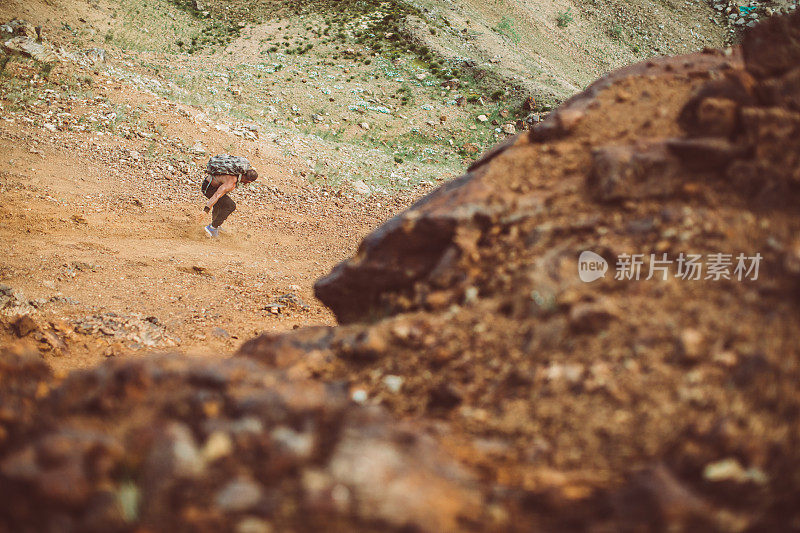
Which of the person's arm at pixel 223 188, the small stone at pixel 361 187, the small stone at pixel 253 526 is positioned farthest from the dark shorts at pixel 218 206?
the small stone at pixel 253 526

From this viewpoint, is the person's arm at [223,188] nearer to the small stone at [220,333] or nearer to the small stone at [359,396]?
the small stone at [220,333]

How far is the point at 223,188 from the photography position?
31.9ft

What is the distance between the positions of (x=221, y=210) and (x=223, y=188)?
525 mm

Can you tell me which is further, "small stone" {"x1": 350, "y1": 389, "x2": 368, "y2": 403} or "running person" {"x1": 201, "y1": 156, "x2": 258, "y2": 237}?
"running person" {"x1": 201, "y1": 156, "x2": 258, "y2": 237}

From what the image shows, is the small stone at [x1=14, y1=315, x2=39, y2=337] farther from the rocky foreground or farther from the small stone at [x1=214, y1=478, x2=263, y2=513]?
the small stone at [x1=214, y1=478, x2=263, y2=513]

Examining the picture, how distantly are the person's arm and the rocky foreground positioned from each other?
702 centimetres

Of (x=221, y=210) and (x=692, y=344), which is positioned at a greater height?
(x=692, y=344)

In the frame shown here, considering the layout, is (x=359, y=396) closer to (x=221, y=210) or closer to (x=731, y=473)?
(x=731, y=473)

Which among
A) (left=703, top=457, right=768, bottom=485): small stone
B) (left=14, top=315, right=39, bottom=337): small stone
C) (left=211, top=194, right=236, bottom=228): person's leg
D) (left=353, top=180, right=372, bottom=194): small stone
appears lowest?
(left=14, top=315, right=39, bottom=337): small stone

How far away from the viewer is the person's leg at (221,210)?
32.7ft

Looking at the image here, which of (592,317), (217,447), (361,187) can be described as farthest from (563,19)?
(217,447)

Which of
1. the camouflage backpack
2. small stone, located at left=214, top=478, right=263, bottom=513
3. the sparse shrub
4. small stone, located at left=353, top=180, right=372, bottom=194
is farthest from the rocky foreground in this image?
the sparse shrub

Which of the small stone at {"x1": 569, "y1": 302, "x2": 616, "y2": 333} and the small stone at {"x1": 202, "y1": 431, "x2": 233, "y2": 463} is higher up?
the small stone at {"x1": 569, "y1": 302, "x2": 616, "y2": 333}

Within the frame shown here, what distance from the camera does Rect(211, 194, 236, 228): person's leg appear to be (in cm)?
996
